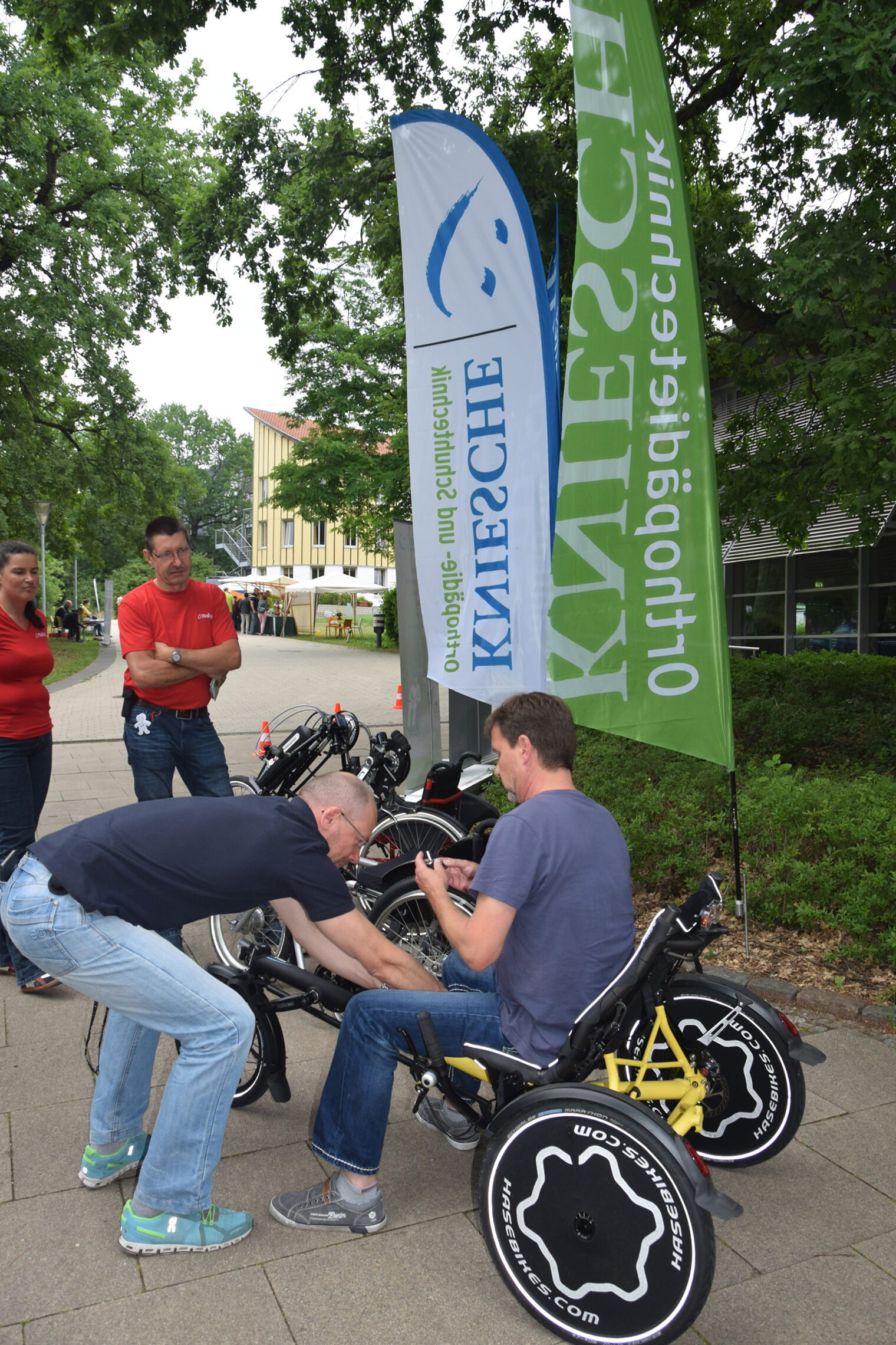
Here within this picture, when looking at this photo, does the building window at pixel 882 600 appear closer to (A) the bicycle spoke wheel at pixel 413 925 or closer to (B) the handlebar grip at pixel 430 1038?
(A) the bicycle spoke wheel at pixel 413 925

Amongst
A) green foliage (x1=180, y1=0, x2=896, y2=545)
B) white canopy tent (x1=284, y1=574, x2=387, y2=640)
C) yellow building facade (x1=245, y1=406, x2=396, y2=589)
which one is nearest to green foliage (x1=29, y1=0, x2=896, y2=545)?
green foliage (x1=180, y1=0, x2=896, y2=545)

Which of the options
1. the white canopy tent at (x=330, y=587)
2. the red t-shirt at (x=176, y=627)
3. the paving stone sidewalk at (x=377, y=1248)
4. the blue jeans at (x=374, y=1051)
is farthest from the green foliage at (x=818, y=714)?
the white canopy tent at (x=330, y=587)

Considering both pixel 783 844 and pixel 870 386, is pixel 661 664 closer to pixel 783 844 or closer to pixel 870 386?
pixel 783 844

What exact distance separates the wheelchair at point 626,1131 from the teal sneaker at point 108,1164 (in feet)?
2.37

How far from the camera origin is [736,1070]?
2.80 m

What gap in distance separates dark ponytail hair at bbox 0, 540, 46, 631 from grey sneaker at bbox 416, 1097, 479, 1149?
9.21 feet

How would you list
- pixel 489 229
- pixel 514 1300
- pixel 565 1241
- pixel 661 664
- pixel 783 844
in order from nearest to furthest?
pixel 565 1241, pixel 514 1300, pixel 661 664, pixel 783 844, pixel 489 229

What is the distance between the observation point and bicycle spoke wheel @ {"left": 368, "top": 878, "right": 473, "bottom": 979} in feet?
13.3

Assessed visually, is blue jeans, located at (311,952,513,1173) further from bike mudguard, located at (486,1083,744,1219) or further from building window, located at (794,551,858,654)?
building window, located at (794,551,858,654)

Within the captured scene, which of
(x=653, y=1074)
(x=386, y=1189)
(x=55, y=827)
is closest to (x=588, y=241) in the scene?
(x=653, y=1074)

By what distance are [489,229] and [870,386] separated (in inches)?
96.0

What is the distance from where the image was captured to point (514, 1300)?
240 centimetres

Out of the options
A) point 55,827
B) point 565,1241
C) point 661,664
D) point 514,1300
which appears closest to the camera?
point 565,1241

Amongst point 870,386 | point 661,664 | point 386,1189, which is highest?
point 870,386
